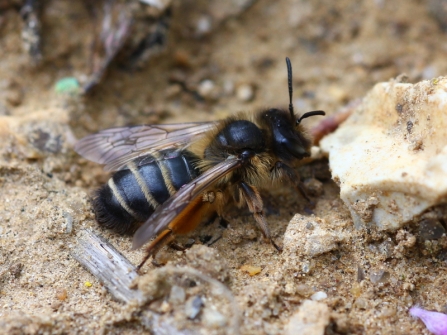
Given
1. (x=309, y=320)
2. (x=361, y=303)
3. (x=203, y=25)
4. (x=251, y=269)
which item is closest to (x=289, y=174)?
(x=251, y=269)

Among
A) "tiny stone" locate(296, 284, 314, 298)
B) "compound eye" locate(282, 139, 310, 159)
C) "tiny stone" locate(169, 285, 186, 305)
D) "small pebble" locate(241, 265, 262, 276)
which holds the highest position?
"compound eye" locate(282, 139, 310, 159)

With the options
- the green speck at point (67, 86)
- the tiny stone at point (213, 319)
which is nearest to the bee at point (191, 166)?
the tiny stone at point (213, 319)

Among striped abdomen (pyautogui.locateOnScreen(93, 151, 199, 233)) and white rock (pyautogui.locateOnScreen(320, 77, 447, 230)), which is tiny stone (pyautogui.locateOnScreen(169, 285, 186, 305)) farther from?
white rock (pyautogui.locateOnScreen(320, 77, 447, 230))

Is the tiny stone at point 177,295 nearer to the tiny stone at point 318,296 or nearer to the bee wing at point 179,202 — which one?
the bee wing at point 179,202

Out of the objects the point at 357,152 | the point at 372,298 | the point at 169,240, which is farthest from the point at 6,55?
the point at 372,298

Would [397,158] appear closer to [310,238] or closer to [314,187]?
[310,238]

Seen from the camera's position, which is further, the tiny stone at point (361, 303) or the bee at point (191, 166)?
the bee at point (191, 166)

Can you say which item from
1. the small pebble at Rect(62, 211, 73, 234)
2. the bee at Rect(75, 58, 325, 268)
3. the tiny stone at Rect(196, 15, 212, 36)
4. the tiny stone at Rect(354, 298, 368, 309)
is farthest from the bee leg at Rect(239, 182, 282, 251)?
the tiny stone at Rect(196, 15, 212, 36)
